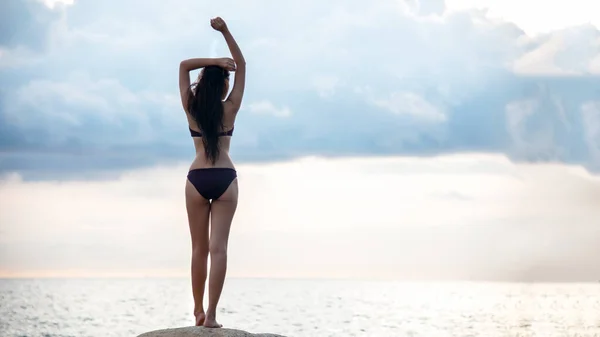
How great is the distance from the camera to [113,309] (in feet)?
171

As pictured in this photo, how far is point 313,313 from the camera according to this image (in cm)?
5053

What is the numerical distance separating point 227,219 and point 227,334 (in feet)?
3.31

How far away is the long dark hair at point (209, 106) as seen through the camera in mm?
8953

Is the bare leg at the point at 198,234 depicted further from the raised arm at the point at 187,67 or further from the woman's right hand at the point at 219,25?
the woman's right hand at the point at 219,25

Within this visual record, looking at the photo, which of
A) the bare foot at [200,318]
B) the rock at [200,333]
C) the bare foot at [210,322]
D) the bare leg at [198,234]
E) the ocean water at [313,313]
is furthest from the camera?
the ocean water at [313,313]

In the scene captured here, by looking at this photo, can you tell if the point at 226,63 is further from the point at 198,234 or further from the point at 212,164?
the point at 198,234

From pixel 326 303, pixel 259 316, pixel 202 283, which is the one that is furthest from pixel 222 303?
pixel 202 283

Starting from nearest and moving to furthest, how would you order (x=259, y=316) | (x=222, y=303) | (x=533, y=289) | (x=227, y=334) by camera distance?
(x=227, y=334), (x=259, y=316), (x=222, y=303), (x=533, y=289)

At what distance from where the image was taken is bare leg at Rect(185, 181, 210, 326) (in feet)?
29.7

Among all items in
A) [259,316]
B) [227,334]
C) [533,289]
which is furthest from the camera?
[533,289]

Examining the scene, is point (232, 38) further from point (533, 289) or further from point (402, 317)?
point (533, 289)

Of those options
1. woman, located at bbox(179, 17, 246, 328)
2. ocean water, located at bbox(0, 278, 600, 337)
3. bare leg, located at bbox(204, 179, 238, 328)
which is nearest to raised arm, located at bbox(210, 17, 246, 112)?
woman, located at bbox(179, 17, 246, 328)

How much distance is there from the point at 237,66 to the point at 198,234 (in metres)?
1.51

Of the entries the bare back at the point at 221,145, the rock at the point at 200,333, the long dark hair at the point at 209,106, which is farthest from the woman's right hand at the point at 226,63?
the rock at the point at 200,333
